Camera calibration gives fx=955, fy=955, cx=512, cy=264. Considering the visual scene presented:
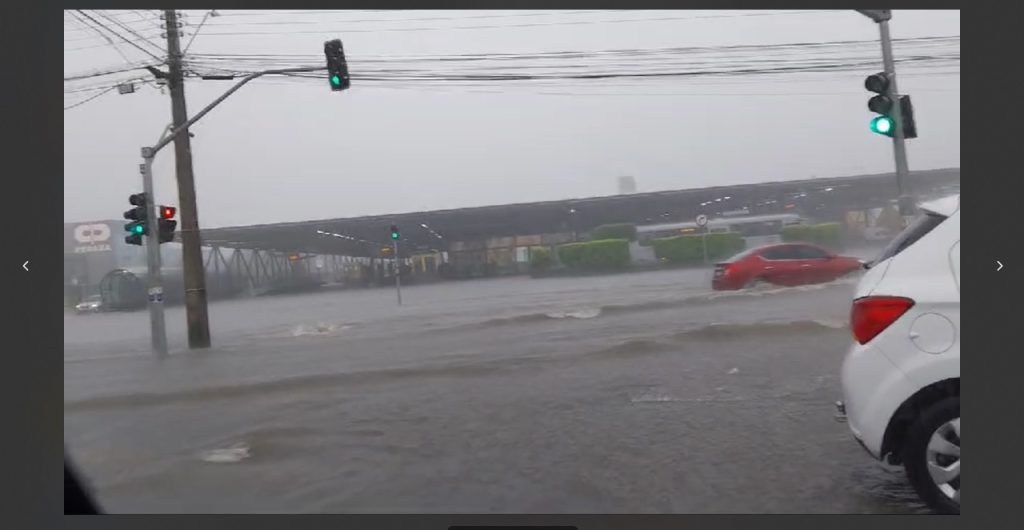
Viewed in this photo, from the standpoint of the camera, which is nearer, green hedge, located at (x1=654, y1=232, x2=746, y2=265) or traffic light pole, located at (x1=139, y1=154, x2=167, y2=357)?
green hedge, located at (x1=654, y1=232, x2=746, y2=265)

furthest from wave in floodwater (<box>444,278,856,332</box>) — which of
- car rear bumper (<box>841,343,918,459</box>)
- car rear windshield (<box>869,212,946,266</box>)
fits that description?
car rear bumper (<box>841,343,918,459</box>)

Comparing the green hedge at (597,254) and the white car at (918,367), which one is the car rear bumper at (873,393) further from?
the green hedge at (597,254)

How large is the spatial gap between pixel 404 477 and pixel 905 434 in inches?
111

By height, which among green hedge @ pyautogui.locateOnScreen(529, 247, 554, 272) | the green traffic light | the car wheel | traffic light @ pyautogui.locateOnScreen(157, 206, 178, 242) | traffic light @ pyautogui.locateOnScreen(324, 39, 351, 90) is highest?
traffic light @ pyautogui.locateOnScreen(324, 39, 351, 90)

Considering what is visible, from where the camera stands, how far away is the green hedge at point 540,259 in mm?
7238

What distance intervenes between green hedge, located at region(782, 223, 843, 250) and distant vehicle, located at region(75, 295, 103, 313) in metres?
5.00

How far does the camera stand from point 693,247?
7.08 metres

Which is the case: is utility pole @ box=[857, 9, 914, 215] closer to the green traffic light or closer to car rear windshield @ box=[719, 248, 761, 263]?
the green traffic light

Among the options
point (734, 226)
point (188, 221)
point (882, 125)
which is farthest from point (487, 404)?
point (882, 125)

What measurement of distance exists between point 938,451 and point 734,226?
8.65 ft

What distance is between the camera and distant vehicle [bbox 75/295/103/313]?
6387mm

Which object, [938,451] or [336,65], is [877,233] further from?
[336,65]

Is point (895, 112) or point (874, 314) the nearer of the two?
point (874, 314)

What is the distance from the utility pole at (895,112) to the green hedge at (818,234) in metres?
0.60
